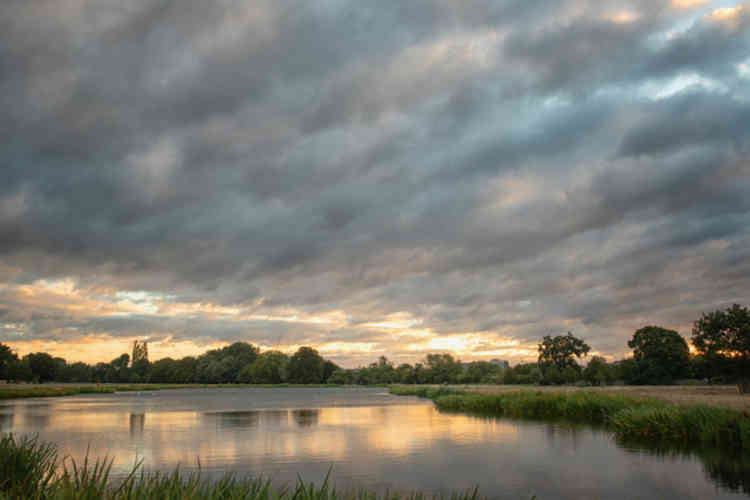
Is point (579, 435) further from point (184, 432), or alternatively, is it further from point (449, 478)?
point (184, 432)

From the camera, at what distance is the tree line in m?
42.4

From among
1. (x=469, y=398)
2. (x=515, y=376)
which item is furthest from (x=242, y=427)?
(x=515, y=376)

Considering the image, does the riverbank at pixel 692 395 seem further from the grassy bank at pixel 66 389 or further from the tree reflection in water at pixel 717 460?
the grassy bank at pixel 66 389

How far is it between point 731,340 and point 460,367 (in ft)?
415

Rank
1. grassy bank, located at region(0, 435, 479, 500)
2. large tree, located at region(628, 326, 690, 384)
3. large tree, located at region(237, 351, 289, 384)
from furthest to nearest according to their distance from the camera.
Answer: large tree, located at region(237, 351, 289, 384)
large tree, located at region(628, 326, 690, 384)
grassy bank, located at region(0, 435, 479, 500)

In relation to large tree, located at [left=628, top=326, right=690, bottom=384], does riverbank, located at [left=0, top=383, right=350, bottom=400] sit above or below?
below

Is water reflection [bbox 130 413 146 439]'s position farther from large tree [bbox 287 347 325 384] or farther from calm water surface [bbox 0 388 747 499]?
large tree [bbox 287 347 325 384]

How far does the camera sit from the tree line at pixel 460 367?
42.4 m

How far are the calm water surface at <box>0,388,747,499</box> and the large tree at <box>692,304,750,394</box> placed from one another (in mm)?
17885

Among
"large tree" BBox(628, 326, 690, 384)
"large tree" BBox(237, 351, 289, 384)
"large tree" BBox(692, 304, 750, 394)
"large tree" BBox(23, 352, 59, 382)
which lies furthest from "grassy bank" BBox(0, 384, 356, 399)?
"large tree" BBox(628, 326, 690, 384)

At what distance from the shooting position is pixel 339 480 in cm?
1811

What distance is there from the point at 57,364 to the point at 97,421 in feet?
459

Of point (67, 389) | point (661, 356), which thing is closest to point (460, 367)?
point (661, 356)

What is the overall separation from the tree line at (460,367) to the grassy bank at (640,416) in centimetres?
1324
